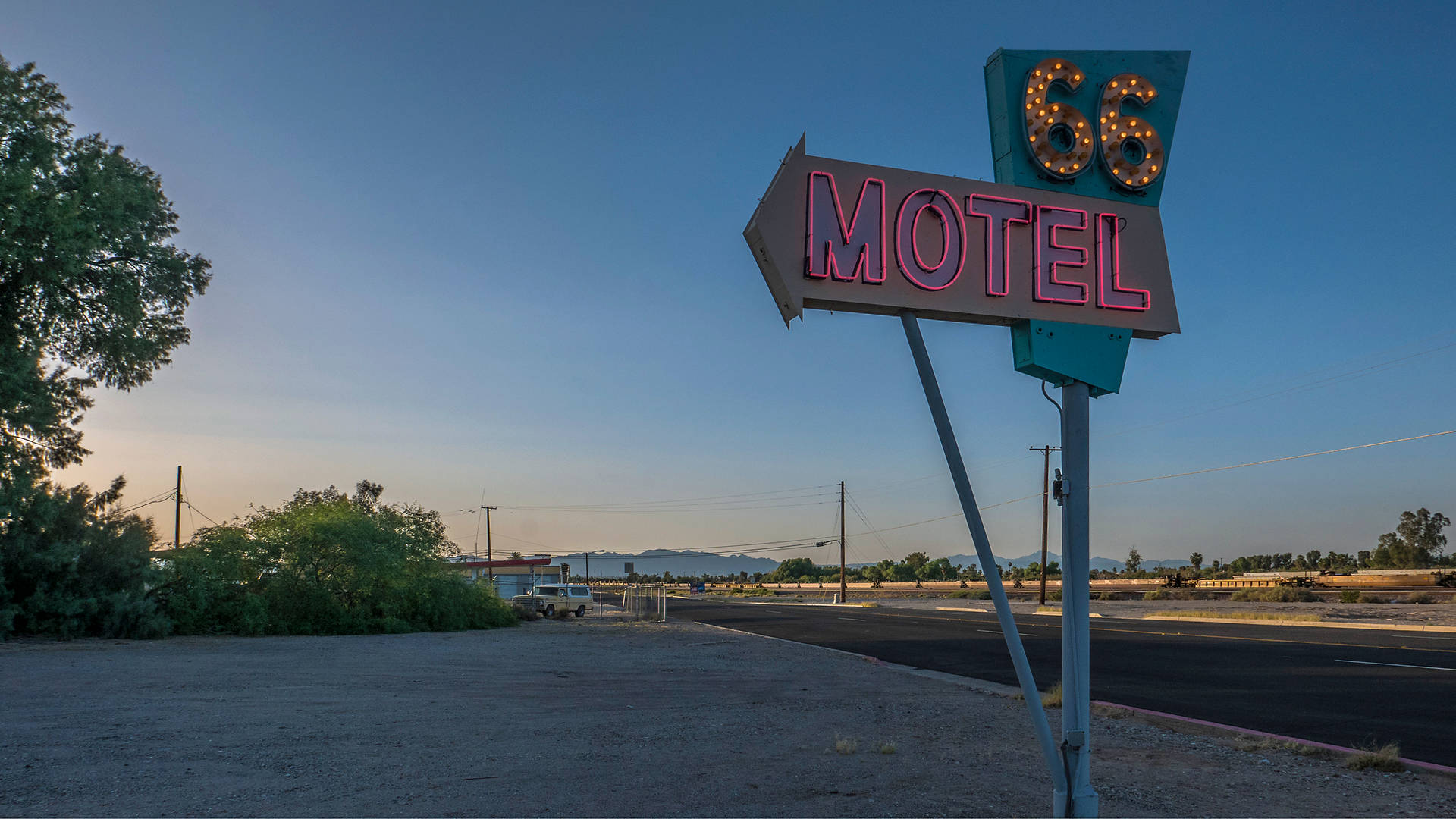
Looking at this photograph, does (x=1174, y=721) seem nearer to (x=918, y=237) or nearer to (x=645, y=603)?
(x=918, y=237)

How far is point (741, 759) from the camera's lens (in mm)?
8148

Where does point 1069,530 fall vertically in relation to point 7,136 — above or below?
below

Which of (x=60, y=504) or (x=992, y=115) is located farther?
(x=60, y=504)

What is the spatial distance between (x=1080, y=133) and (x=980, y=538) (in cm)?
343

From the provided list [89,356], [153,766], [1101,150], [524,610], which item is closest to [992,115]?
[1101,150]

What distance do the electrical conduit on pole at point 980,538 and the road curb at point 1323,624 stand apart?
2711 cm

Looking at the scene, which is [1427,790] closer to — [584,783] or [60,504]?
[584,783]

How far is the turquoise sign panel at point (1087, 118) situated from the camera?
646 centimetres

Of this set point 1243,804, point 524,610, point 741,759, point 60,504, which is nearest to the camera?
point 1243,804

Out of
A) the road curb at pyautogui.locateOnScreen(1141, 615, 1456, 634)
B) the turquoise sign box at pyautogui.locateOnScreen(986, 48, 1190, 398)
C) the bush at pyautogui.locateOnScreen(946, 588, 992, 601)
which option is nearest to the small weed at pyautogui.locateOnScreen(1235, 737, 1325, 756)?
the turquoise sign box at pyautogui.locateOnScreen(986, 48, 1190, 398)

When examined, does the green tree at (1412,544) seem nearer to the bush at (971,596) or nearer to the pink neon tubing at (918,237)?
the bush at (971,596)

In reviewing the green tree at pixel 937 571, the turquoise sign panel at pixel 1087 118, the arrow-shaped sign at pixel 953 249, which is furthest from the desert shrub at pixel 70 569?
the green tree at pixel 937 571

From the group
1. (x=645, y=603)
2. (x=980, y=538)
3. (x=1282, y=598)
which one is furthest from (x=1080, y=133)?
(x=1282, y=598)

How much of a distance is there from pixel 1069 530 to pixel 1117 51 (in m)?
3.96
